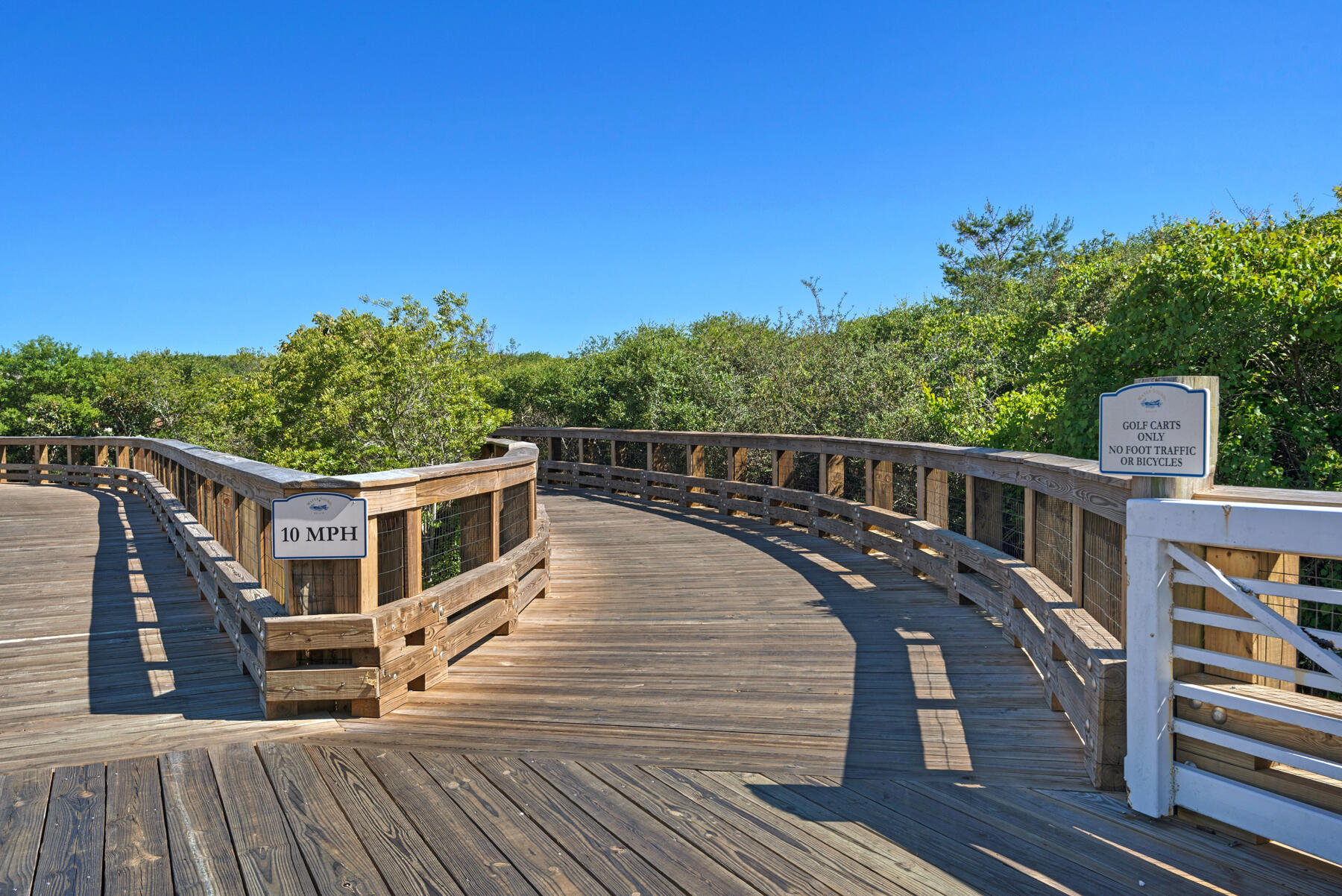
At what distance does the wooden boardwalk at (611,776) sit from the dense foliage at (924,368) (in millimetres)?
3115

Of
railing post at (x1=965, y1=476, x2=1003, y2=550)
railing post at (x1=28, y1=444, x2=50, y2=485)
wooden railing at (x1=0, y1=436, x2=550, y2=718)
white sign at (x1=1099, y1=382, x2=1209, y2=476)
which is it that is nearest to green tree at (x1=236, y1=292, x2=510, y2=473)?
wooden railing at (x1=0, y1=436, x2=550, y2=718)

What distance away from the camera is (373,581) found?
4.41 meters

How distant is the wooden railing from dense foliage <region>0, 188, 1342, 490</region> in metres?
5.07

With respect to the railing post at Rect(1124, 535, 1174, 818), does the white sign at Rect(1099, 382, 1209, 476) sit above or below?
above

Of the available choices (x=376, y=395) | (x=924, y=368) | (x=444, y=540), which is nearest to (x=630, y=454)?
(x=376, y=395)

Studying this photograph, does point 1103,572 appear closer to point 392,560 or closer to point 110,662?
point 392,560

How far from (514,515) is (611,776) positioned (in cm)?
370

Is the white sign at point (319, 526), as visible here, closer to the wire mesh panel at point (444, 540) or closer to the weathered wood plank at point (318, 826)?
the weathered wood plank at point (318, 826)

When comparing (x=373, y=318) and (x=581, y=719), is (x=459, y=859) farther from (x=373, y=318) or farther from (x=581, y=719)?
(x=373, y=318)

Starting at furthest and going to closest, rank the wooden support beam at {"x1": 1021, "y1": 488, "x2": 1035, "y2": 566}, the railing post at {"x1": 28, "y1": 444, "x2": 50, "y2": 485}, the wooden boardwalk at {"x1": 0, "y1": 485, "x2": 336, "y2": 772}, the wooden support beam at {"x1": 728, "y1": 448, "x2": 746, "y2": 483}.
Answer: the railing post at {"x1": 28, "y1": 444, "x2": 50, "y2": 485}, the wooden support beam at {"x1": 728, "y1": 448, "x2": 746, "y2": 483}, the wooden support beam at {"x1": 1021, "y1": 488, "x2": 1035, "y2": 566}, the wooden boardwalk at {"x1": 0, "y1": 485, "x2": 336, "y2": 772}

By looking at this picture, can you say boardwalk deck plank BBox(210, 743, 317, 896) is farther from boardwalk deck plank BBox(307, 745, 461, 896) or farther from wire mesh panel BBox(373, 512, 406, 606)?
wire mesh panel BBox(373, 512, 406, 606)

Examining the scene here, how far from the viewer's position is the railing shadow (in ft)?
14.9

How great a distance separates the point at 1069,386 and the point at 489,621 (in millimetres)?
6203

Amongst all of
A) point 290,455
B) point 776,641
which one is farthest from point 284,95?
point 776,641
